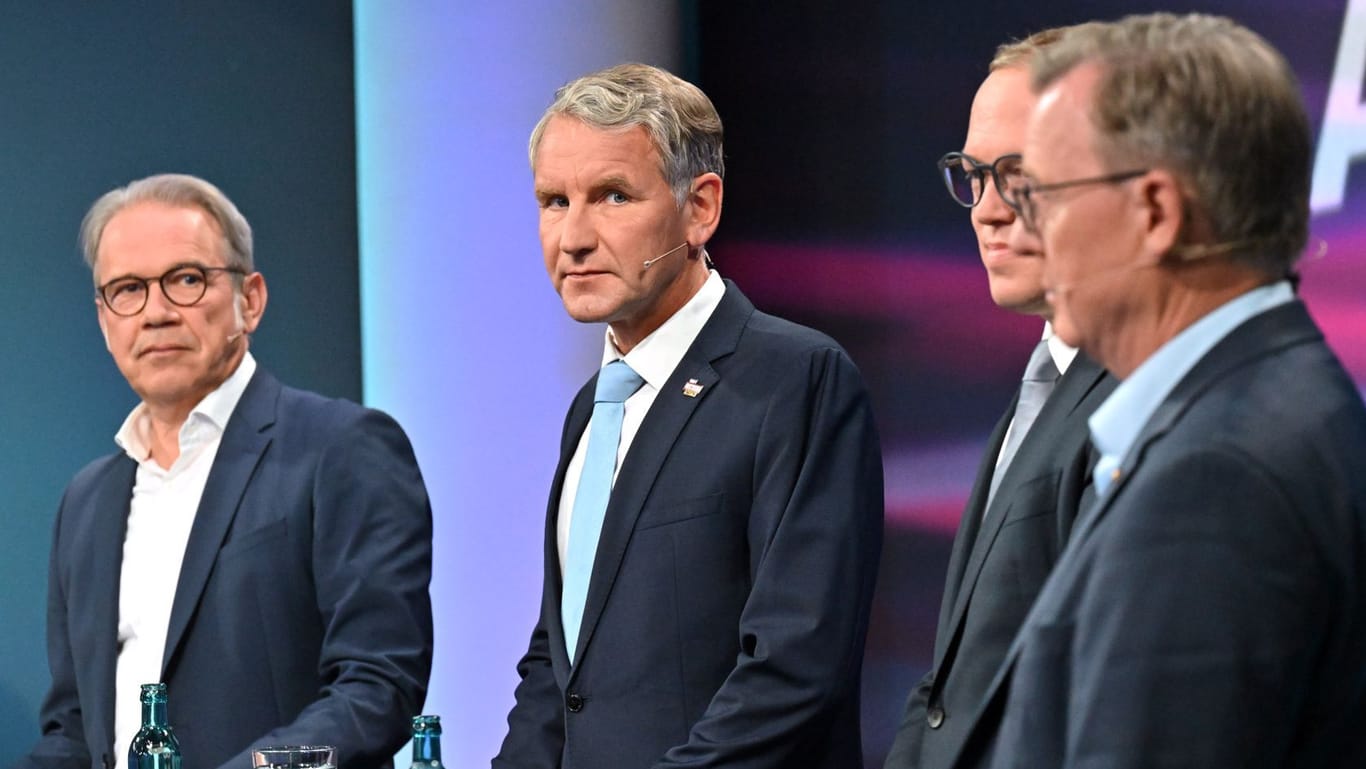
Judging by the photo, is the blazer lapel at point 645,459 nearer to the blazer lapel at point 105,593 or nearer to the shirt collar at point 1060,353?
the shirt collar at point 1060,353

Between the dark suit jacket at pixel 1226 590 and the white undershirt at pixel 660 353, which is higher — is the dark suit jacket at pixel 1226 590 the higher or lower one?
the higher one

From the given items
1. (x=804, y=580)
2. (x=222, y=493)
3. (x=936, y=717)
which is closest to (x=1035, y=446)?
(x=936, y=717)

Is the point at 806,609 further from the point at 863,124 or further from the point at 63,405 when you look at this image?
the point at 63,405

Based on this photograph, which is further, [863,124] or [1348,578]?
[863,124]

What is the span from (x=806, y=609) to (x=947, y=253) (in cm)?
190

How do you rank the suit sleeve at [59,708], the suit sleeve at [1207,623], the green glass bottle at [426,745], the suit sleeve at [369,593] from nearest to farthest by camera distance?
the suit sleeve at [1207,623] < the green glass bottle at [426,745] < the suit sleeve at [369,593] < the suit sleeve at [59,708]

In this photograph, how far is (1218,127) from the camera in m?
1.40

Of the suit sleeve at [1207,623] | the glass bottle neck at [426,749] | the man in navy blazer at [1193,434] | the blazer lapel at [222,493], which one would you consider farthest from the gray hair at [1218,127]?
the blazer lapel at [222,493]

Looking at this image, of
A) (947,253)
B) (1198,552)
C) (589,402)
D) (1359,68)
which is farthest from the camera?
(947,253)

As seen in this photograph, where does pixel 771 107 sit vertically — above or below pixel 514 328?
above

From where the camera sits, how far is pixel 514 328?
14.3 feet

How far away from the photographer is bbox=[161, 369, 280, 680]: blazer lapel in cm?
310

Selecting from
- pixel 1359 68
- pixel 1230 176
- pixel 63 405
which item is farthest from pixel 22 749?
pixel 1230 176

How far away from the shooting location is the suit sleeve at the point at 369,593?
116 inches
